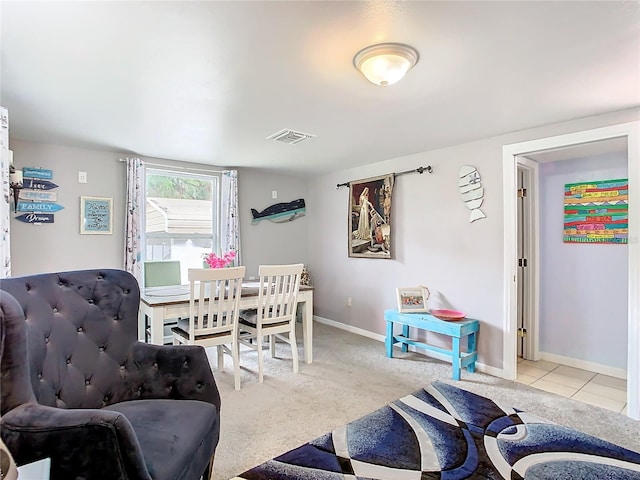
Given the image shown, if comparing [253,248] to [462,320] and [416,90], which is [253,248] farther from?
[416,90]

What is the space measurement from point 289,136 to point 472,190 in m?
1.88

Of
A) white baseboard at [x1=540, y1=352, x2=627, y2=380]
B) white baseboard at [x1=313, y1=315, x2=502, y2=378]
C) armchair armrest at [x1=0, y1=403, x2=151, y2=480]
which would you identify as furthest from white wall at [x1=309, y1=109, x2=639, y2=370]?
armchair armrest at [x1=0, y1=403, x2=151, y2=480]

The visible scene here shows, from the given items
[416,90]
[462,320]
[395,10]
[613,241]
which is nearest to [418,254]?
[462,320]

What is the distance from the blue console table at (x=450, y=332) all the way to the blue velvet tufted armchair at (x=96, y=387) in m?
2.22

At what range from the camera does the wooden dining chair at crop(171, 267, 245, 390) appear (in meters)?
2.69

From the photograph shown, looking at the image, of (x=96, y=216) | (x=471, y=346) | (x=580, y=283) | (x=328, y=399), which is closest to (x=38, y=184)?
(x=96, y=216)

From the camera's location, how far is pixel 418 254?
395 cm

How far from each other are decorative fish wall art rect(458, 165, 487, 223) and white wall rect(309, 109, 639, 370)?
0.05 m

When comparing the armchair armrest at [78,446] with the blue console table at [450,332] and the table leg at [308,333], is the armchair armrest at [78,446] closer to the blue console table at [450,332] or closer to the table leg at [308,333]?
the table leg at [308,333]

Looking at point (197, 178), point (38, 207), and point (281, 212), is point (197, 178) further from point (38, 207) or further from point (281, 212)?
point (38, 207)

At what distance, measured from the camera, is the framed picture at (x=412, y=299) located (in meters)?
3.61

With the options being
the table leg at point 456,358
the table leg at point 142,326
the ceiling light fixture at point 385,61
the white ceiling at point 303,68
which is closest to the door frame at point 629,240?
the white ceiling at point 303,68

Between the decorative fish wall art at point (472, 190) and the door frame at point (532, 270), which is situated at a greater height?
the decorative fish wall art at point (472, 190)

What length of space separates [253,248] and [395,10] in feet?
12.9
